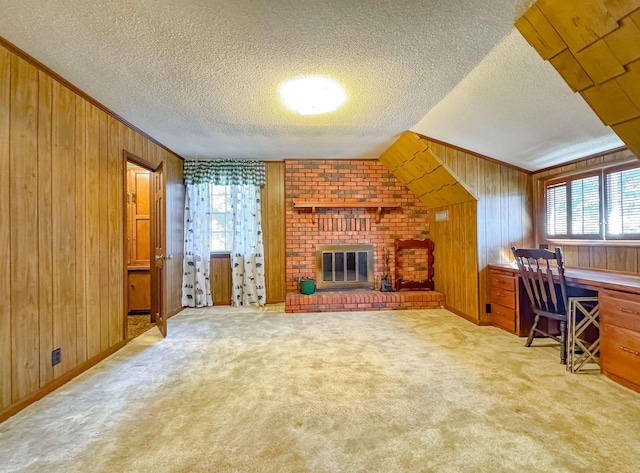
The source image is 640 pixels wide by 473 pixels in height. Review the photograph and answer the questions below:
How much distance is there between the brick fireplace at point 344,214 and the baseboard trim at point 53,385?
2642mm

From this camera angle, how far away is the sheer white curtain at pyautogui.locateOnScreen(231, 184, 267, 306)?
4875 mm

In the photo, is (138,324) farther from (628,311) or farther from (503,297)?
(628,311)

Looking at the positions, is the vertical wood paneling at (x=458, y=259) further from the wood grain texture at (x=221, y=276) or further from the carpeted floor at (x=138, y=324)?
the carpeted floor at (x=138, y=324)

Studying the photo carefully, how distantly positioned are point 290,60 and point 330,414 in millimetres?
2440

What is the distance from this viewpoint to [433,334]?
11.1ft

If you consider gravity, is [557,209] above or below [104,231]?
above

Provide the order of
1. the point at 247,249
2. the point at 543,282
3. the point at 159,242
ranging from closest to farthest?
the point at 543,282 → the point at 159,242 → the point at 247,249

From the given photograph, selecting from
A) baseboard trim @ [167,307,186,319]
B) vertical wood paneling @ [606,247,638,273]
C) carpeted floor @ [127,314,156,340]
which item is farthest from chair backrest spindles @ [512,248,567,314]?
baseboard trim @ [167,307,186,319]

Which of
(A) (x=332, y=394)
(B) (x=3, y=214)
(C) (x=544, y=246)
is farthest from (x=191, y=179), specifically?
(C) (x=544, y=246)

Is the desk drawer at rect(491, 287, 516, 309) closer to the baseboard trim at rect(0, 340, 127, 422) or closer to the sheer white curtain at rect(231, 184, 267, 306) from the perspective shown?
the sheer white curtain at rect(231, 184, 267, 306)

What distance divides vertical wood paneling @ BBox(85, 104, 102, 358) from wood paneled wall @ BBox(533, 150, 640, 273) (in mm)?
5070

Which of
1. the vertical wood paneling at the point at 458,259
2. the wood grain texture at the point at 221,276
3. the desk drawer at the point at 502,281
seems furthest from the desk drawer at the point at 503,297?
the wood grain texture at the point at 221,276

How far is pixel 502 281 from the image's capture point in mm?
3559

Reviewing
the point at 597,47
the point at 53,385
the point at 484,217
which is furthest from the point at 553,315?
the point at 53,385
